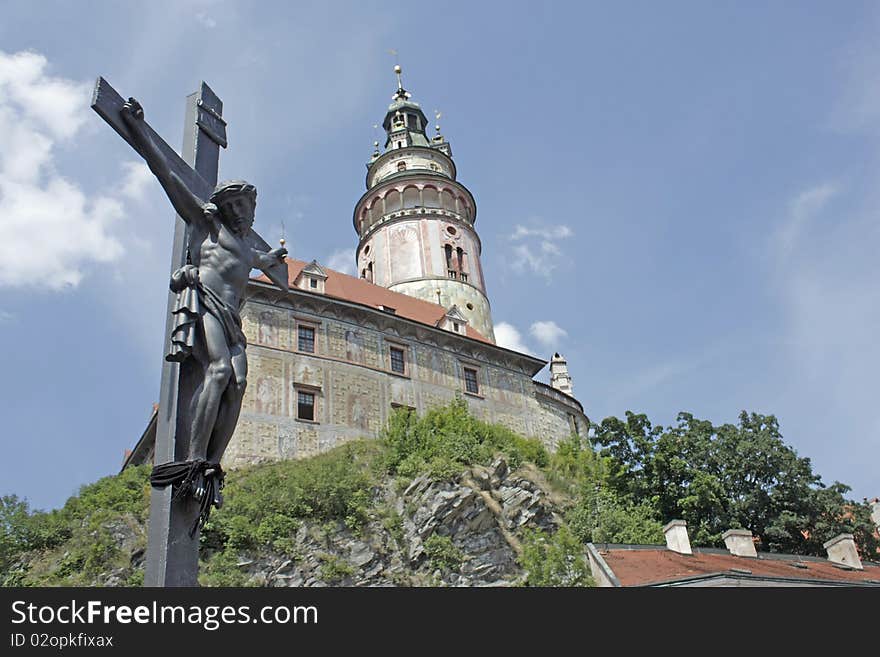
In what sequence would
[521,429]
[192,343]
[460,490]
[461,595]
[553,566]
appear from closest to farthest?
[461,595] < [192,343] < [553,566] < [460,490] < [521,429]

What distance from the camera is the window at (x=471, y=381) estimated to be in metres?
34.8

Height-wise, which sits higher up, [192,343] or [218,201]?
[218,201]

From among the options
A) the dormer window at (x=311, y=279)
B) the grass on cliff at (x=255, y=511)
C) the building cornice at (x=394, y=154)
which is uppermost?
the building cornice at (x=394, y=154)

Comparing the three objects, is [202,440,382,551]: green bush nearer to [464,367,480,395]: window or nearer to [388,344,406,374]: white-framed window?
[388,344,406,374]: white-framed window

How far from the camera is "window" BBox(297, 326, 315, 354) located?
3014cm

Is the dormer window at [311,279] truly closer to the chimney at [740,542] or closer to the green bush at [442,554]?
the green bush at [442,554]

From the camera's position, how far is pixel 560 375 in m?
46.9

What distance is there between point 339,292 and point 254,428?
10.4 metres

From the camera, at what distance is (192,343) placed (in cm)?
390

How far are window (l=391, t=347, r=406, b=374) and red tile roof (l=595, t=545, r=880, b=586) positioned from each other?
14.4m

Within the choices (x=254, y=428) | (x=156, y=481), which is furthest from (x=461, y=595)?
(x=254, y=428)

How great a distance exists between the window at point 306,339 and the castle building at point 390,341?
46 mm

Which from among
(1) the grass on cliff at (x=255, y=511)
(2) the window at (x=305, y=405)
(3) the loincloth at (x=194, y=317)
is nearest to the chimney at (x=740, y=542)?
(1) the grass on cliff at (x=255, y=511)

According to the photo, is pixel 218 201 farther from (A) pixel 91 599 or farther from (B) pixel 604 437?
(B) pixel 604 437
